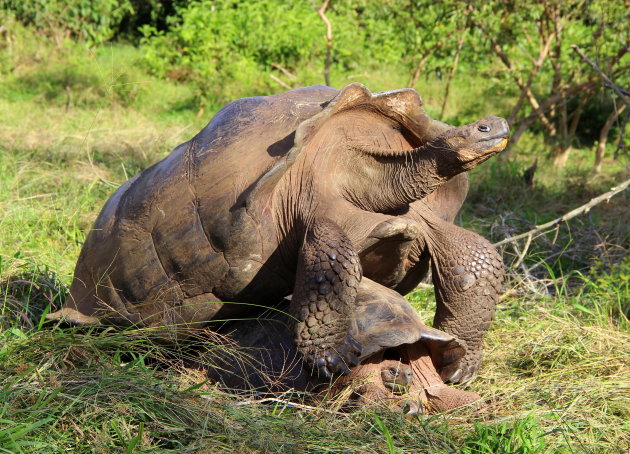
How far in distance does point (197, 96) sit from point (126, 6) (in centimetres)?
420

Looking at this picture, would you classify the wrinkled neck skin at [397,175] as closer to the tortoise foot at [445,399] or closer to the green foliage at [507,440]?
the tortoise foot at [445,399]

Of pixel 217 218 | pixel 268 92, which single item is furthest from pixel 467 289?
pixel 268 92

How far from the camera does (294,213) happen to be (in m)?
2.89

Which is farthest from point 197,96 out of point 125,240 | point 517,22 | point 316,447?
point 316,447

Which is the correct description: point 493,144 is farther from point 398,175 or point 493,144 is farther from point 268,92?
point 268,92

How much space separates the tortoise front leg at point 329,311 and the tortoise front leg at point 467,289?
1.86 ft

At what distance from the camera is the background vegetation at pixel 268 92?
93.0 inches

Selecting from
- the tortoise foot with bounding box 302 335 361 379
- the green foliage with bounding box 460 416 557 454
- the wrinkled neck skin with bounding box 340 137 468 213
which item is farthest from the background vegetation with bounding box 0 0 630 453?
the wrinkled neck skin with bounding box 340 137 468 213

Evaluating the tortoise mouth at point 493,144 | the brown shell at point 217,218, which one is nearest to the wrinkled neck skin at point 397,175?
the tortoise mouth at point 493,144

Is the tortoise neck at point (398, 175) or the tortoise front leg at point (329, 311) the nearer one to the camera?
the tortoise front leg at point (329, 311)

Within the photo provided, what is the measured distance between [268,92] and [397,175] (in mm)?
6410

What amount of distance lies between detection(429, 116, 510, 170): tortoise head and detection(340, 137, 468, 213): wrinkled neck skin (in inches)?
0.7

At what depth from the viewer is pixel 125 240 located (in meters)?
3.17

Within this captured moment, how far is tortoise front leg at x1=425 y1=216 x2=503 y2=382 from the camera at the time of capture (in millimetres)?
2951
